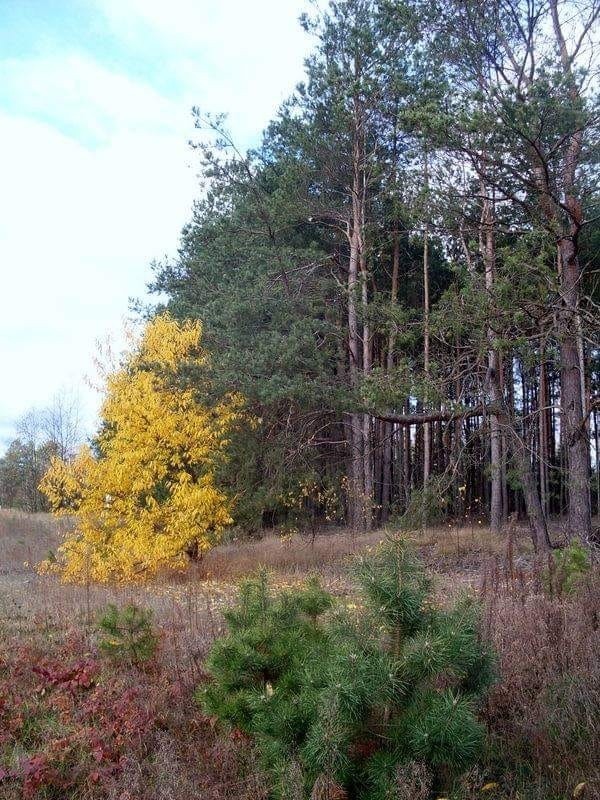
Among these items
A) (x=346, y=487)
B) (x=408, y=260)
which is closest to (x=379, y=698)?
(x=346, y=487)

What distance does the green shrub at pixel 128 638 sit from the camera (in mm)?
6062

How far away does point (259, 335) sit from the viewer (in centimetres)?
1681

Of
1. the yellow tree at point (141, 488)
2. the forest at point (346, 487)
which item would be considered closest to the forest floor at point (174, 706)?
the forest at point (346, 487)

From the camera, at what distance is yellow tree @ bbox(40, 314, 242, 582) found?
490 inches

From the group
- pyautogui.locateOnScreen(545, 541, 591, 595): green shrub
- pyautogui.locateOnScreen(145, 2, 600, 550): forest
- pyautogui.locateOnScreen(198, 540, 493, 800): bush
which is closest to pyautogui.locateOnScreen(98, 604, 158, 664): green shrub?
pyautogui.locateOnScreen(198, 540, 493, 800): bush

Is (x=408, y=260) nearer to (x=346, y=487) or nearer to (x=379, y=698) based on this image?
(x=346, y=487)

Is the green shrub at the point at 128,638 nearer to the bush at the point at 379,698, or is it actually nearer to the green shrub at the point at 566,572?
the bush at the point at 379,698

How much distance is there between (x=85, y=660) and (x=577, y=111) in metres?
9.48

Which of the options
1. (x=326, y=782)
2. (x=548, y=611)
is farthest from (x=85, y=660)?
(x=548, y=611)

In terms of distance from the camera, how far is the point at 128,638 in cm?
611

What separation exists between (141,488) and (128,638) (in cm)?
644

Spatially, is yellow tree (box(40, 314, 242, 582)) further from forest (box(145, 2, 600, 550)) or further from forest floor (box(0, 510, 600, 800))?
forest floor (box(0, 510, 600, 800))

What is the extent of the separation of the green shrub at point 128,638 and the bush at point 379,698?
2124 mm

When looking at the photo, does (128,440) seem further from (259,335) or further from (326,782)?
(326,782)
